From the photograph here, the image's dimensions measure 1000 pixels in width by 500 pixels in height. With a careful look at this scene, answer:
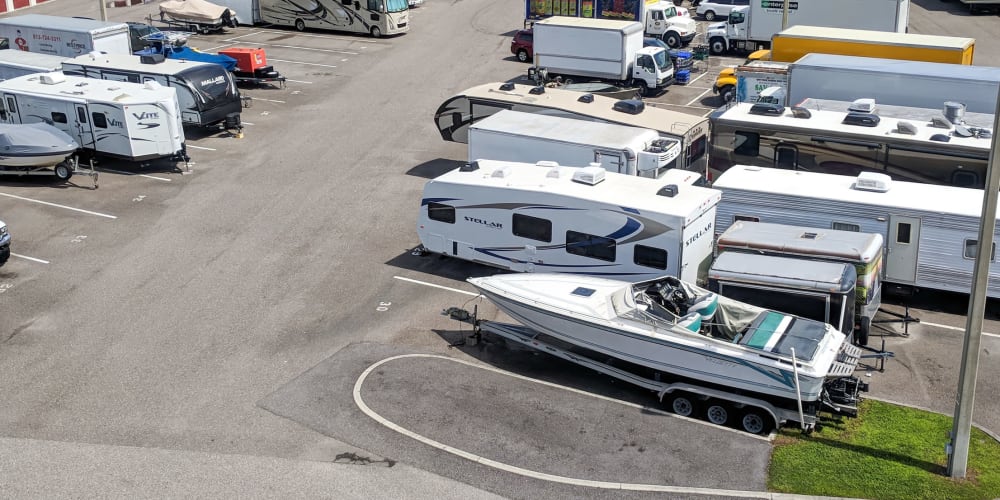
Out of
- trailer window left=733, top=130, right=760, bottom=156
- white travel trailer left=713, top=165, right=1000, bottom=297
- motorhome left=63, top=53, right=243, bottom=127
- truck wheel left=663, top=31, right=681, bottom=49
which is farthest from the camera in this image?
truck wheel left=663, top=31, right=681, bottom=49

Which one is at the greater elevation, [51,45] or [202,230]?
[51,45]

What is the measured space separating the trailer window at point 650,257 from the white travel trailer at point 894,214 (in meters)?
2.54

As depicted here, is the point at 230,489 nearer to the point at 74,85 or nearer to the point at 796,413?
the point at 796,413

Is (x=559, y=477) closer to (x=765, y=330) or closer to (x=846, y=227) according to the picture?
(x=765, y=330)

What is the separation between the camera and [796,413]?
15.2m

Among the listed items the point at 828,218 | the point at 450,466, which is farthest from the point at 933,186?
the point at 450,466

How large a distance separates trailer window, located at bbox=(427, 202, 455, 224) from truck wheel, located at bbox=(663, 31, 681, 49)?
25.4 meters

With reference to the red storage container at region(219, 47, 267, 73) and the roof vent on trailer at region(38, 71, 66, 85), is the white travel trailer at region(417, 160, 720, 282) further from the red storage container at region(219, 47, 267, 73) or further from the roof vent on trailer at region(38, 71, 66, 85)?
the red storage container at region(219, 47, 267, 73)

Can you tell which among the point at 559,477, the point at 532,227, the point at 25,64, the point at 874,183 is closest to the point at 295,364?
the point at 532,227

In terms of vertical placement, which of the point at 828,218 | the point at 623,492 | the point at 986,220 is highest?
the point at 986,220

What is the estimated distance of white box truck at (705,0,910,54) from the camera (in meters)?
37.8

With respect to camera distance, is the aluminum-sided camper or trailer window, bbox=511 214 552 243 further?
trailer window, bbox=511 214 552 243

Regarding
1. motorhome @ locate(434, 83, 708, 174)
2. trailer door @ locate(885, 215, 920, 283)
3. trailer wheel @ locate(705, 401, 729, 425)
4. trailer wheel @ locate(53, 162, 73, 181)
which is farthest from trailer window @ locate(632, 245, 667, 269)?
trailer wheel @ locate(53, 162, 73, 181)

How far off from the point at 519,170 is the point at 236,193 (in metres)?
9.18
